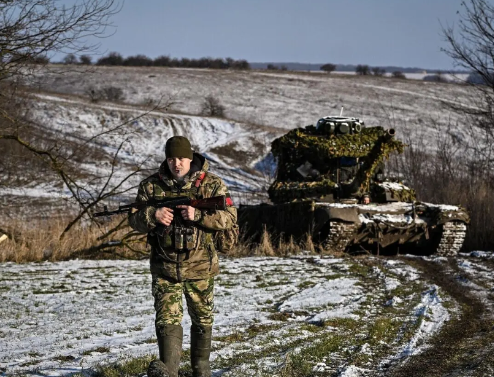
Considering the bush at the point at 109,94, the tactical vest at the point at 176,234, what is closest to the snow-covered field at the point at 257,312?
the tactical vest at the point at 176,234

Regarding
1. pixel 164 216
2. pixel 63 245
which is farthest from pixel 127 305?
pixel 63 245

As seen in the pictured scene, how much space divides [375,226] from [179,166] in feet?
34.1

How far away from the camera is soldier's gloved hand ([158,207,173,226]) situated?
211 inches

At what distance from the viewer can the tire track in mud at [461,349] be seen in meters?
6.06

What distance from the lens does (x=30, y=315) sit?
848cm

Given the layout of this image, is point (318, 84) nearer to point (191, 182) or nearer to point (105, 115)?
point (105, 115)

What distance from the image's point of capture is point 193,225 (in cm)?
549

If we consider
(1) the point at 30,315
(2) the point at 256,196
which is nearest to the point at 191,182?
(1) the point at 30,315

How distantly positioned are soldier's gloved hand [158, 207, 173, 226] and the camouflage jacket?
5 cm

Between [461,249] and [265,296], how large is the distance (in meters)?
9.60

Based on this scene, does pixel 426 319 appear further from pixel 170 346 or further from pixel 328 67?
pixel 328 67

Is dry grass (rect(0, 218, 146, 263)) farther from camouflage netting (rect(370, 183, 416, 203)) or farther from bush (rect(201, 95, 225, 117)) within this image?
bush (rect(201, 95, 225, 117))

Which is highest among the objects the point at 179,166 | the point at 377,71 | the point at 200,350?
the point at 377,71

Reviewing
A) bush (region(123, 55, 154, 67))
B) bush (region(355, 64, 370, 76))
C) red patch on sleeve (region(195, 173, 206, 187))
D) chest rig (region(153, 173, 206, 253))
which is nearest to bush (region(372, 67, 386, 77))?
bush (region(355, 64, 370, 76))
